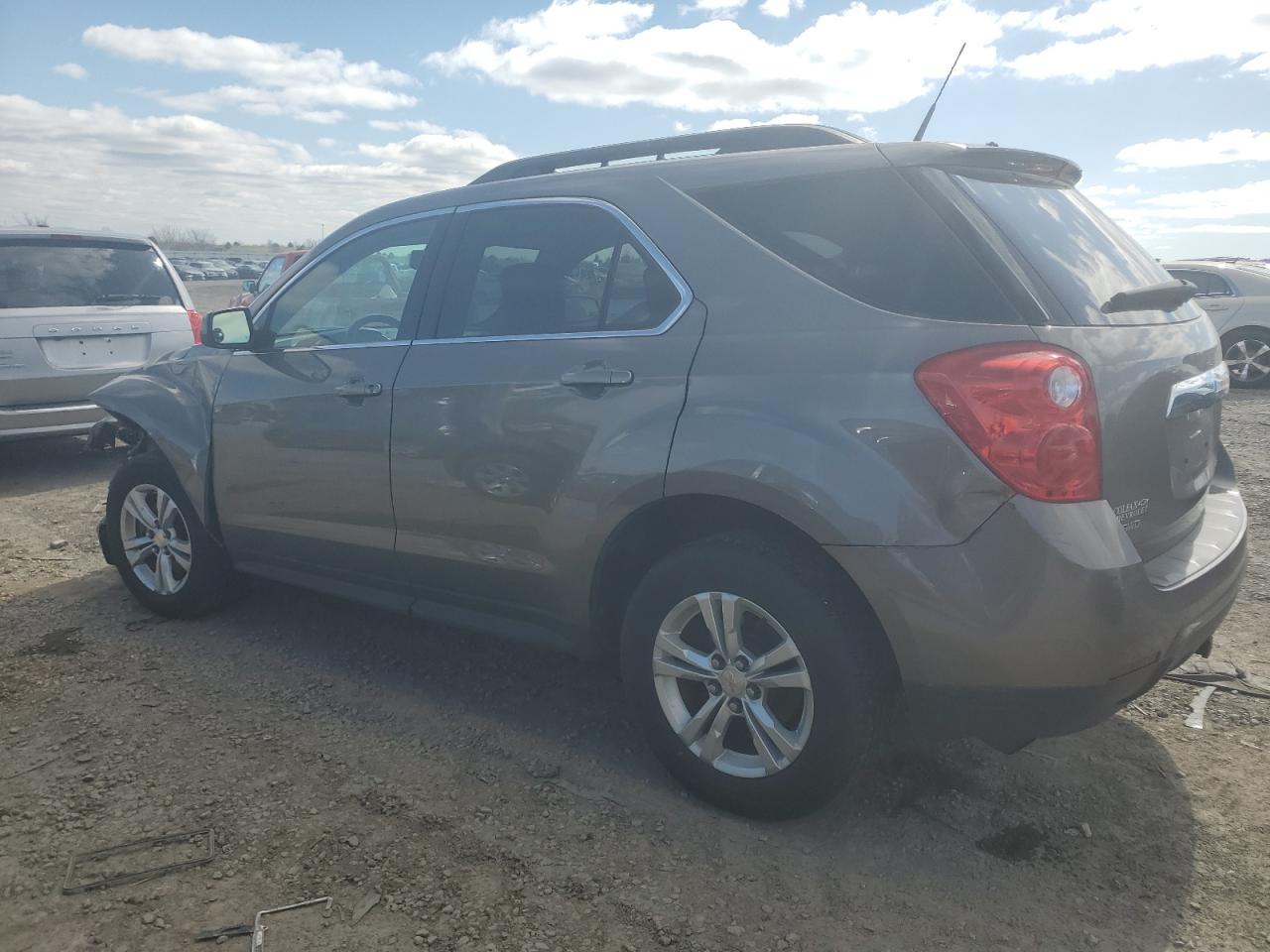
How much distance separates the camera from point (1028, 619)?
90.7 inches

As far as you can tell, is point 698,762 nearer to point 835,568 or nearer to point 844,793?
point 844,793

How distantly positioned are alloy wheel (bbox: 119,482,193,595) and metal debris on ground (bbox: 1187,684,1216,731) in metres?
4.05

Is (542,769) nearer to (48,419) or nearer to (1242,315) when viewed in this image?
(48,419)

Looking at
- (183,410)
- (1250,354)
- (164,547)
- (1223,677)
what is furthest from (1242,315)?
(164,547)

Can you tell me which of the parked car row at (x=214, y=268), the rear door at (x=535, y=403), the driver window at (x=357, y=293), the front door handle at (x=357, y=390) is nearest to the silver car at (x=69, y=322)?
the driver window at (x=357, y=293)

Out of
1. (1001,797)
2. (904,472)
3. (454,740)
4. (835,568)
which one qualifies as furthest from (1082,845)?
(454,740)

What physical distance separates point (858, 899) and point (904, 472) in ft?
3.57

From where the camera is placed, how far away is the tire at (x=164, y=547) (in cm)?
444

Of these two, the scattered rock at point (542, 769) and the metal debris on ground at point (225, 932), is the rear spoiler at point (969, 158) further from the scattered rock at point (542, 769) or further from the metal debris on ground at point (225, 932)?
the metal debris on ground at point (225, 932)

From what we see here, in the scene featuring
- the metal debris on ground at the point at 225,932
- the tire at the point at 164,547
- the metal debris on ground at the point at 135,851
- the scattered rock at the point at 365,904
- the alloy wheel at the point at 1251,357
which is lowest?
the alloy wheel at the point at 1251,357

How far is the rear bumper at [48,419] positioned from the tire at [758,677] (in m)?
5.77

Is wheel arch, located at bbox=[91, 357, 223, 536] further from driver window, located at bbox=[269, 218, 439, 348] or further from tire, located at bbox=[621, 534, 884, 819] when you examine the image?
tire, located at bbox=[621, 534, 884, 819]

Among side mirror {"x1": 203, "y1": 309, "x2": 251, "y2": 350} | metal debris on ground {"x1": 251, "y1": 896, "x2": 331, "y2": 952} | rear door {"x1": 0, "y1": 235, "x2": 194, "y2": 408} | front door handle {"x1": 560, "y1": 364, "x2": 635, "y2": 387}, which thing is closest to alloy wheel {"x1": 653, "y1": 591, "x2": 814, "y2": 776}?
front door handle {"x1": 560, "y1": 364, "x2": 635, "y2": 387}

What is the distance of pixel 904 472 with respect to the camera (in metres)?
2.37
